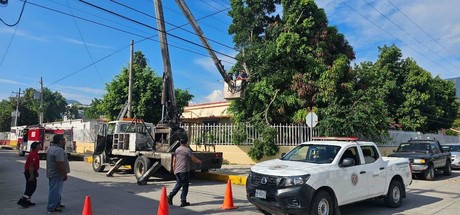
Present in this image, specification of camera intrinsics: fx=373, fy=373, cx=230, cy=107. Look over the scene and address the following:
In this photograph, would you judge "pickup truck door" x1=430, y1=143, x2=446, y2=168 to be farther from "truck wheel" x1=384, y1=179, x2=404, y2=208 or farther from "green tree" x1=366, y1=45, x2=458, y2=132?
"green tree" x1=366, y1=45, x2=458, y2=132

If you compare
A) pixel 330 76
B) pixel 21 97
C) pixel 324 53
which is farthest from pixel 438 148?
pixel 21 97

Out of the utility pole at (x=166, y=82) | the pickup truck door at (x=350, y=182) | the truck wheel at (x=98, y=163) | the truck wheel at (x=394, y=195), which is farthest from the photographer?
the truck wheel at (x=98, y=163)

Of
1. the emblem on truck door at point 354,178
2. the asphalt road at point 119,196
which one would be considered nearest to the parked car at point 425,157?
the asphalt road at point 119,196

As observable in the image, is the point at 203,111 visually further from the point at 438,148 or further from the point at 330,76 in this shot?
the point at 438,148

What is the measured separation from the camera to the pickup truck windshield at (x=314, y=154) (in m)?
8.03

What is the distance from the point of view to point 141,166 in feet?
45.6

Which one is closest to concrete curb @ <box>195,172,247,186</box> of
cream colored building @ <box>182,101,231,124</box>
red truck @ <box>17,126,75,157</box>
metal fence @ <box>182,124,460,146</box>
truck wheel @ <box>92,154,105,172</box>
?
truck wheel @ <box>92,154,105,172</box>

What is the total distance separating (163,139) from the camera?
15117mm

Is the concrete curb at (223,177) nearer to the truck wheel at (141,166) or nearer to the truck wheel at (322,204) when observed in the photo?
the truck wheel at (141,166)

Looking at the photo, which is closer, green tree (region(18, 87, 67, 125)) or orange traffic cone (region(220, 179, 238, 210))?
orange traffic cone (region(220, 179, 238, 210))

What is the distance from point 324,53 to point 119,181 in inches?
508

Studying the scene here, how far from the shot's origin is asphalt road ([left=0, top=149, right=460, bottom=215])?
863cm

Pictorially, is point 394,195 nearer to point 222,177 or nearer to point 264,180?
point 264,180

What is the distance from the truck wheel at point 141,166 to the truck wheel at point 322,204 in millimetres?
7859
